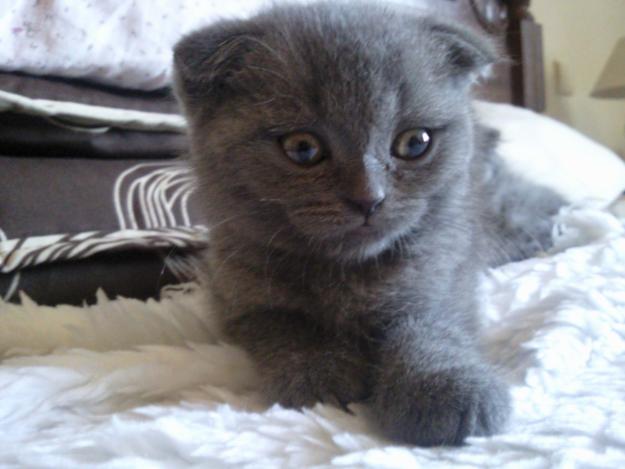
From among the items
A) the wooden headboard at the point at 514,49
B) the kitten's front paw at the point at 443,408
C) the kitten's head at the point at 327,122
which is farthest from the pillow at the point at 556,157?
the kitten's front paw at the point at 443,408

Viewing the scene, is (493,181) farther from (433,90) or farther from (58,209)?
(58,209)

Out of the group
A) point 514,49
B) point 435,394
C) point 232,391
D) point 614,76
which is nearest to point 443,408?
point 435,394

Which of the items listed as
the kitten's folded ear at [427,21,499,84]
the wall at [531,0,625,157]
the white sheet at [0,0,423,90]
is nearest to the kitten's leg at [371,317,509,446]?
the kitten's folded ear at [427,21,499,84]

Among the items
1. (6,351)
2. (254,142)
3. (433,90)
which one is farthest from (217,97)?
(6,351)

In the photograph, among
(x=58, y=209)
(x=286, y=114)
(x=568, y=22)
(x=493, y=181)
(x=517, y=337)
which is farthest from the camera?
(x=568, y=22)

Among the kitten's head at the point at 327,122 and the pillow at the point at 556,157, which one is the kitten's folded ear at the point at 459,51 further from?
the pillow at the point at 556,157

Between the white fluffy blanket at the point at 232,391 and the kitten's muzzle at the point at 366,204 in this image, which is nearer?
the white fluffy blanket at the point at 232,391

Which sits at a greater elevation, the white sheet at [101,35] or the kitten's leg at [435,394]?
the white sheet at [101,35]
